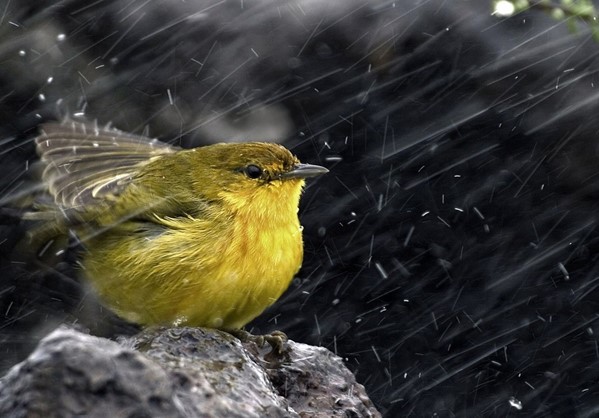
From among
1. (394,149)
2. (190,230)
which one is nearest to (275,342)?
(190,230)

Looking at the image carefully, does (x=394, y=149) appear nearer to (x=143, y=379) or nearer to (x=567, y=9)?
(x=567, y=9)

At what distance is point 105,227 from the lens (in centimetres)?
408

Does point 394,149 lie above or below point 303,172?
below

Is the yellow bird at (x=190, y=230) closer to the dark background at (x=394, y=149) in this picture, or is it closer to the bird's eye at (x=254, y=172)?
the bird's eye at (x=254, y=172)

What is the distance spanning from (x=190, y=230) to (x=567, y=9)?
8.16 feet

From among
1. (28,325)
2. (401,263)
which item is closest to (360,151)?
(401,263)

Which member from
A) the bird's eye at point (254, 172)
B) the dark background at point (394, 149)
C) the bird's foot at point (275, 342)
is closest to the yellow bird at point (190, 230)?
the bird's eye at point (254, 172)

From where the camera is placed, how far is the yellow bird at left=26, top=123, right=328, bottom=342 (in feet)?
11.9

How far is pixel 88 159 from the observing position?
472 cm

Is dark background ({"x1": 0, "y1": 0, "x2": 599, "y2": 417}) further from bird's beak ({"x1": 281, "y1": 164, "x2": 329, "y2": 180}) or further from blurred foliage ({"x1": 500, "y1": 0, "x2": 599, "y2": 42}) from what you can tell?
bird's beak ({"x1": 281, "y1": 164, "x2": 329, "y2": 180})

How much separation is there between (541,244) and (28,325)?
3.19 metres

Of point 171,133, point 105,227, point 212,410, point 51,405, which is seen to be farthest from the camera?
point 171,133

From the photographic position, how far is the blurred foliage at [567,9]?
16.3 ft

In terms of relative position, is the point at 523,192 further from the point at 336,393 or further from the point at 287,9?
the point at 336,393
